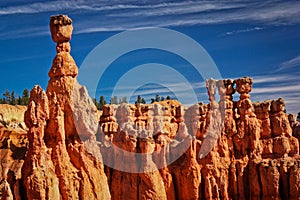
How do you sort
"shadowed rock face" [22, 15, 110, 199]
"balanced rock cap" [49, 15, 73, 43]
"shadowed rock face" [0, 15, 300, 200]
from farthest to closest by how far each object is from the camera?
1. "balanced rock cap" [49, 15, 73, 43]
2. "shadowed rock face" [0, 15, 300, 200]
3. "shadowed rock face" [22, 15, 110, 199]

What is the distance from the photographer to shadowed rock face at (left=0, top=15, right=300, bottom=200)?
24.5 metres

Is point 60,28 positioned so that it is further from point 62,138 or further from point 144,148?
point 144,148

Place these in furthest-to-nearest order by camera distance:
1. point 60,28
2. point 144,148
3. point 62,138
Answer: point 144,148 → point 60,28 → point 62,138

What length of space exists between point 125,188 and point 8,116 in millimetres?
52688

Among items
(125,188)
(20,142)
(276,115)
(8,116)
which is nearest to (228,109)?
(276,115)

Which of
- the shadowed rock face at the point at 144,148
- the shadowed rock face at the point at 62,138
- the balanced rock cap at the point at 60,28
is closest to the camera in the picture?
the shadowed rock face at the point at 62,138

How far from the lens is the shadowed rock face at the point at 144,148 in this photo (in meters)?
24.5

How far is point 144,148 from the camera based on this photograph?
3052 cm

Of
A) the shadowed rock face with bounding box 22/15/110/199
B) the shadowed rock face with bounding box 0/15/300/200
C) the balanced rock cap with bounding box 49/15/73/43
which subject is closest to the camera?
the shadowed rock face with bounding box 22/15/110/199

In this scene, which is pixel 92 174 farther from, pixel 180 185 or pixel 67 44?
pixel 180 185

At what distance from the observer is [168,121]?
39.0m

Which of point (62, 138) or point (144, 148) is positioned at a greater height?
point (144, 148)

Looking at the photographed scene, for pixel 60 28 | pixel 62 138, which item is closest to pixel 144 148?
pixel 62 138

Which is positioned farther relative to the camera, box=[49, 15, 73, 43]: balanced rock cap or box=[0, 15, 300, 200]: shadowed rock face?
box=[49, 15, 73, 43]: balanced rock cap
